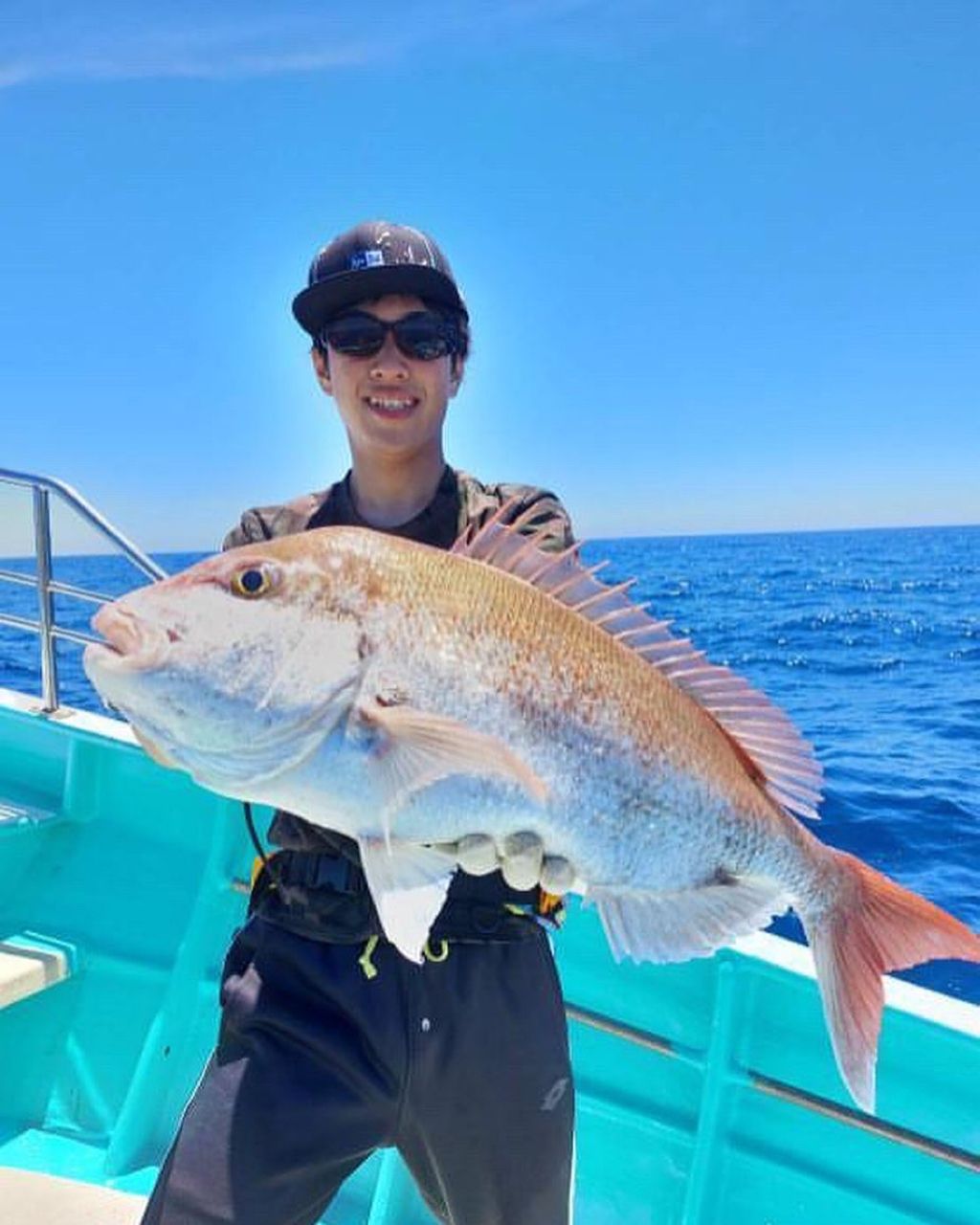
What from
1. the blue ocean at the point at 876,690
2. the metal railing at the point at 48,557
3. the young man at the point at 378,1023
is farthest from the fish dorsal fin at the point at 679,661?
the blue ocean at the point at 876,690

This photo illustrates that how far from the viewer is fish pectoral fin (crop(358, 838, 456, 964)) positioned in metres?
1.70

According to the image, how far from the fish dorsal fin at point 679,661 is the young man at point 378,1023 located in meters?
0.32

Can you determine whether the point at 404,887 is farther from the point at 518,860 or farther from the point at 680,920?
the point at 680,920

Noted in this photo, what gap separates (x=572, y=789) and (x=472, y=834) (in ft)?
0.66

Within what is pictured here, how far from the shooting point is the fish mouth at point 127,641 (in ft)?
5.33

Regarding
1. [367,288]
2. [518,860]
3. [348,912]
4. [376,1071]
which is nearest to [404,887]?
[518,860]

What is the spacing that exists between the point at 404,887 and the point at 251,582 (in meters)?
0.61

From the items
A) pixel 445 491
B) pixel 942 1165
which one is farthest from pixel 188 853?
pixel 942 1165

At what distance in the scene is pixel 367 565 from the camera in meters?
1.81

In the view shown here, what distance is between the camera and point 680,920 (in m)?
1.95

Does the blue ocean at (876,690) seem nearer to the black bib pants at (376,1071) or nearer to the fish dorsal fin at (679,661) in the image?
the fish dorsal fin at (679,661)

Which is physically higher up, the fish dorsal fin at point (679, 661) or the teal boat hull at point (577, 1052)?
the fish dorsal fin at point (679, 661)

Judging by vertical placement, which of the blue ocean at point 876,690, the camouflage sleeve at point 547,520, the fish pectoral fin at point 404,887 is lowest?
the blue ocean at point 876,690

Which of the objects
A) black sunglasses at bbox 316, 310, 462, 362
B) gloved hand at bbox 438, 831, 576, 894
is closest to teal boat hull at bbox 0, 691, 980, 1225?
gloved hand at bbox 438, 831, 576, 894
